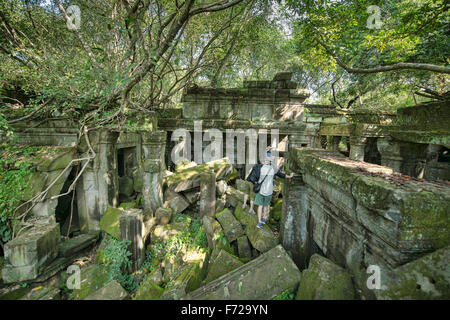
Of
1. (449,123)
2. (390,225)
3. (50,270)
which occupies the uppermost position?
(449,123)

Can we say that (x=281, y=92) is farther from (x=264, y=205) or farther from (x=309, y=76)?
(x=309, y=76)

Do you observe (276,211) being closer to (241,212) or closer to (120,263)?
(241,212)

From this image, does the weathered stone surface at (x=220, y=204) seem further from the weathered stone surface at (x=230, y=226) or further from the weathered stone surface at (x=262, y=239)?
the weathered stone surface at (x=262, y=239)

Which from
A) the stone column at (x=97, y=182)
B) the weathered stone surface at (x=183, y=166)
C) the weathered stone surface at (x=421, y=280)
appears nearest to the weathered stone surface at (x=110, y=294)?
the stone column at (x=97, y=182)

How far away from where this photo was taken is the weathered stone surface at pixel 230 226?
3.11 m

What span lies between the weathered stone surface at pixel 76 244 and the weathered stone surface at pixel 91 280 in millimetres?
809

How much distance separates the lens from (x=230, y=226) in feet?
10.6

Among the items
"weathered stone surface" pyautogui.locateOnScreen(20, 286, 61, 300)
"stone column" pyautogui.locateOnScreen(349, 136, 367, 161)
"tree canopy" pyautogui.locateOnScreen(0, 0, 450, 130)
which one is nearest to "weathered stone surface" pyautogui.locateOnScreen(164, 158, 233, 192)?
"tree canopy" pyautogui.locateOnScreen(0, 0, 450, 130)

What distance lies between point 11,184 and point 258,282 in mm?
4581

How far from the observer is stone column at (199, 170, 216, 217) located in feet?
12.9

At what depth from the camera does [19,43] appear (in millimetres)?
4668

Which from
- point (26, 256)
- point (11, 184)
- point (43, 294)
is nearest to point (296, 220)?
point (43, 294)
